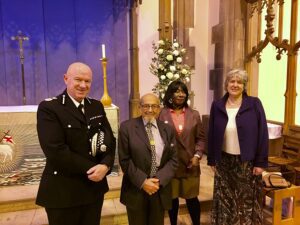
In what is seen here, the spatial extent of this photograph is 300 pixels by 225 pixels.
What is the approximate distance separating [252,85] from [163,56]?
5.21 feet

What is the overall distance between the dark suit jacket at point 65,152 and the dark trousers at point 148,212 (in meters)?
0.36

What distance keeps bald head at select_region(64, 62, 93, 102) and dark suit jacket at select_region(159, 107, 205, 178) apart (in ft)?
2.46

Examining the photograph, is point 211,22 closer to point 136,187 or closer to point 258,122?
point 258,122

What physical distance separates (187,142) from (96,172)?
0.83m

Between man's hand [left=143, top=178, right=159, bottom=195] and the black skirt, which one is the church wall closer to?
the black skirt

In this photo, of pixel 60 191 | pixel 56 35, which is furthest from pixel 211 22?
pixel 60 191

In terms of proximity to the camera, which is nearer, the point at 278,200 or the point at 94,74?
the point at 278,200

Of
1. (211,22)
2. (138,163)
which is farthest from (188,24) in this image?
(138,163)

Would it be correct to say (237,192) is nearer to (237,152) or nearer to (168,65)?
(237,152)

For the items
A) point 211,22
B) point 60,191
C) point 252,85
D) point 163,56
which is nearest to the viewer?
point 60,191

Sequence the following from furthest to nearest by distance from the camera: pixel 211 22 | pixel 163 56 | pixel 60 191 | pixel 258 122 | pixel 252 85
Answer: pixel 211 22 < pixel 252 85 < pixel 163 56 < pixel 258 122 < pixel 60 191

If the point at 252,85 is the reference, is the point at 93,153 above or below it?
below

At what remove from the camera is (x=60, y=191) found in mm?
1546

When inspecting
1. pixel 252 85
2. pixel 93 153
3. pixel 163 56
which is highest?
pixel 163 56
